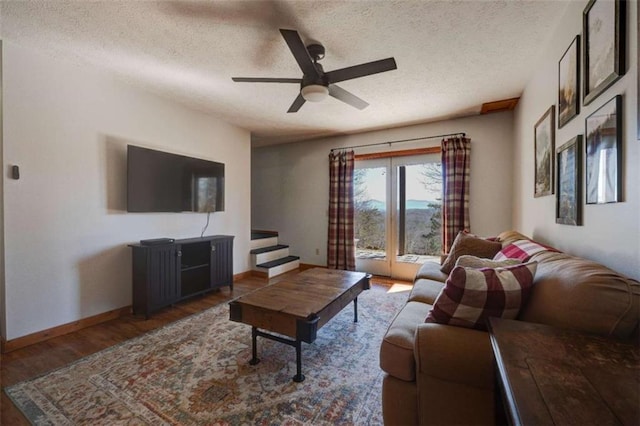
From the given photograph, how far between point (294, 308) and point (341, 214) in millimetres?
2898

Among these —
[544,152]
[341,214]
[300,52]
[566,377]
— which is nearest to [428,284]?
[544,152]

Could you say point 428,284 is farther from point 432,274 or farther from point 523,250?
point 523,250

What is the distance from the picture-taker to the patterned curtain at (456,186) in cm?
371

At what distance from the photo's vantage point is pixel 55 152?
238 centimetres

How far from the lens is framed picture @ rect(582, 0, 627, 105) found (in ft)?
3.80

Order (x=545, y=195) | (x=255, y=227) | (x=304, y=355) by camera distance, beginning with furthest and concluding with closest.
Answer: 1. (x=255, y=227)
2. (x=545, y=195)
3. (x=304, y=355)

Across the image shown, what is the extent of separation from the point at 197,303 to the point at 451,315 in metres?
2.96

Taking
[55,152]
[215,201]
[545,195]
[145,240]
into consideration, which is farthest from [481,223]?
[55,152]

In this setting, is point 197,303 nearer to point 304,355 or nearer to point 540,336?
point 304,355

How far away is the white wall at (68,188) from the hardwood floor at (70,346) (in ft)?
0.65

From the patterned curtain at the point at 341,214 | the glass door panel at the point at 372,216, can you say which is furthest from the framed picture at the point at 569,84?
the patterned curtain at the point at 341,214

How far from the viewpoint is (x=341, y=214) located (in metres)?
4.59

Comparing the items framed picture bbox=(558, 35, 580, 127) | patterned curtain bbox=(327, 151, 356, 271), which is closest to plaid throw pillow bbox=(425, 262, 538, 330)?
framed picture bbox=(558, 35, 580, 127)

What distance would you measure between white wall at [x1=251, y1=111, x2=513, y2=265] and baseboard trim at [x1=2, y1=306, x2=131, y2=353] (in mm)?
2983
